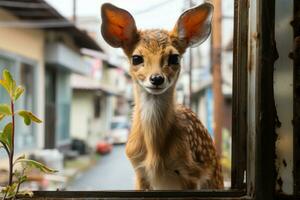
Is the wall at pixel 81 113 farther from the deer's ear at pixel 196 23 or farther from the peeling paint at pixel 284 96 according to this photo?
the peeling paint at pixel 284 96

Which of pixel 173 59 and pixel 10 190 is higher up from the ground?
pixel 173 59

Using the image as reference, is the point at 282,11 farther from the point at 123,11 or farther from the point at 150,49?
the point at 150,49

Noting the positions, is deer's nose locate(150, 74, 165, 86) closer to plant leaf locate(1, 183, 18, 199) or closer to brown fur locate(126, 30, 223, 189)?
brown fur locate(126, 30, 223, 189)

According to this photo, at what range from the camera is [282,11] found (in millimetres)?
742

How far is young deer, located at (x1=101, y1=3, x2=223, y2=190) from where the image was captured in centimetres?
112

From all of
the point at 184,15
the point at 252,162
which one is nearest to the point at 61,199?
the point at 252,162

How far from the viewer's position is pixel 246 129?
808 mm

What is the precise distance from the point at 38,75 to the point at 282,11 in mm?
6999

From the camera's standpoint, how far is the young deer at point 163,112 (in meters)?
1.12

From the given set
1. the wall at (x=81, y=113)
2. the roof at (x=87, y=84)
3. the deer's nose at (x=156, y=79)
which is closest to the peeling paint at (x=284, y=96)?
the deer's nose at (x=156, y=79)

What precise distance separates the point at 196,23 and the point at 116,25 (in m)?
0.19

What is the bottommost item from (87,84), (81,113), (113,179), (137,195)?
(113,179)

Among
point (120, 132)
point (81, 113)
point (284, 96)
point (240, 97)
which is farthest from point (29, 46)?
point (81, 113)

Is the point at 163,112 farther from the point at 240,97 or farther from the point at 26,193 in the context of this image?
the point at 26,193
